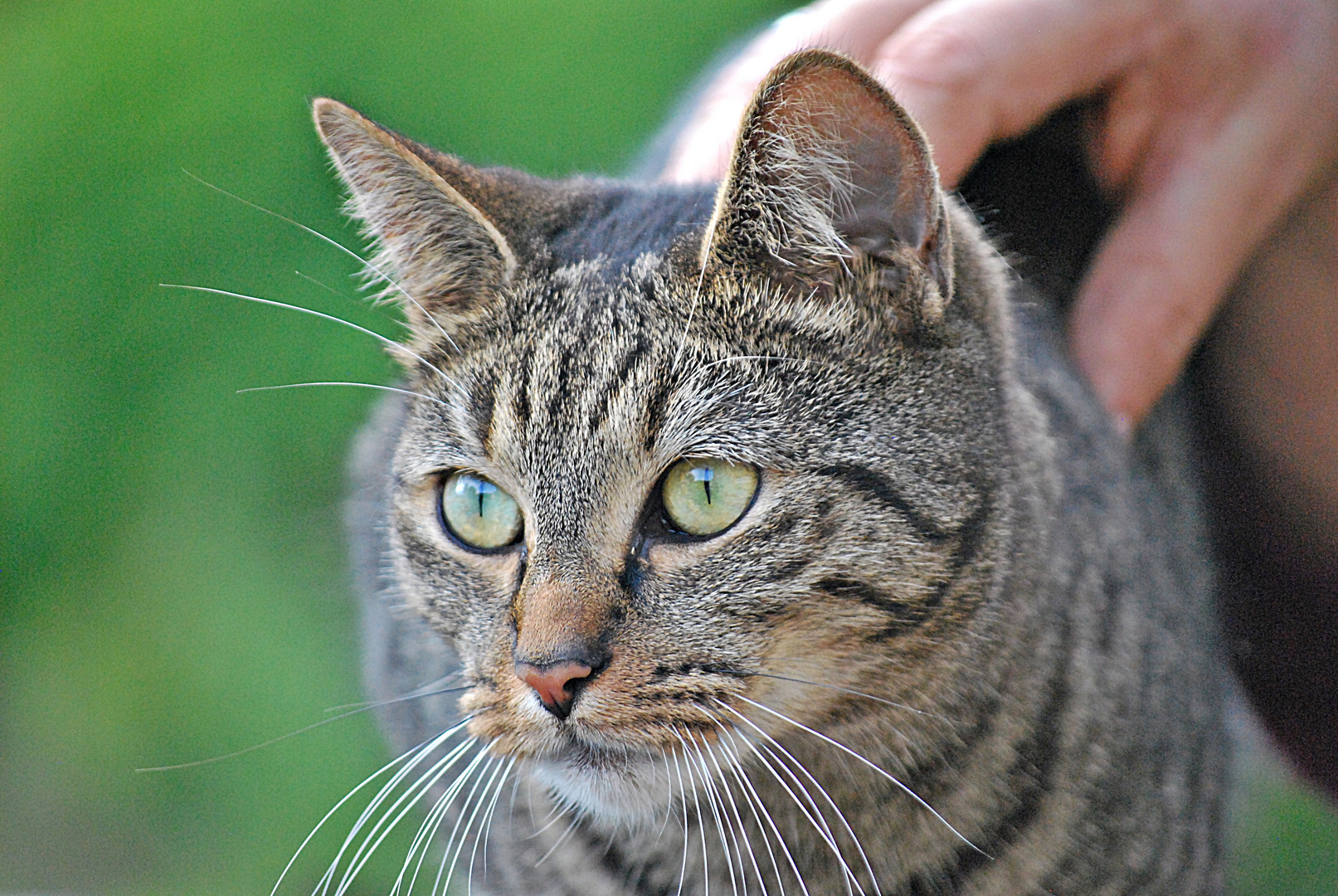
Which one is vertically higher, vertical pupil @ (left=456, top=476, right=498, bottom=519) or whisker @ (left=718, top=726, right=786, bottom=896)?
vertical pupil @ (left=456, top=476, right=498, bottom=519)

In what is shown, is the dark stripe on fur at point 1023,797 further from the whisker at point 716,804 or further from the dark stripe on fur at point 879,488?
the dark stripe on fur at point 879,488

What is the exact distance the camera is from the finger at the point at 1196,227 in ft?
5.73

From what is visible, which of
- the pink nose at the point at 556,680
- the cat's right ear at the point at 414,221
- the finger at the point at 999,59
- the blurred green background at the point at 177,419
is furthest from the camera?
the blurred green background at the point at 177,419

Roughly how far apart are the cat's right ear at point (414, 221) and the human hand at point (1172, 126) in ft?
1.58

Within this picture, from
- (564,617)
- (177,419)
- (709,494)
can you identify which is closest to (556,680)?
(564,617)

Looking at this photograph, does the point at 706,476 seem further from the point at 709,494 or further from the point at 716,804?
the point at 716,804

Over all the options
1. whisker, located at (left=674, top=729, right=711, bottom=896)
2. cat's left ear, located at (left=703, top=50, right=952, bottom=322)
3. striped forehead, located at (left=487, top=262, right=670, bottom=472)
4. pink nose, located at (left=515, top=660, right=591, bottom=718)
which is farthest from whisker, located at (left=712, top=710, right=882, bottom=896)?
cat's left ear, located at (left=703, top=50, right=952, bottom=322)

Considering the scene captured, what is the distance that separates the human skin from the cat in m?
0.30

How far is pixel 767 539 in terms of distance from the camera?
1.15 metres

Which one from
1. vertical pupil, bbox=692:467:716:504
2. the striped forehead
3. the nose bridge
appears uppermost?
the striped forehead

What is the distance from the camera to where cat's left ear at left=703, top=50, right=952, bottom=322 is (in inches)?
44.3

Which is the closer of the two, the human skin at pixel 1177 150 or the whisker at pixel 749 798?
the whisker at pixel 749 798

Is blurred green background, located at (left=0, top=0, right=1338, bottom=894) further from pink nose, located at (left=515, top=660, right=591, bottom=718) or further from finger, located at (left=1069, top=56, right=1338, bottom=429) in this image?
pink nose, located at (left=515, top=660, right=591, bottom=718)

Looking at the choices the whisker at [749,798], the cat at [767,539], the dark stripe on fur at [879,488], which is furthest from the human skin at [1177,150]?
the whisker at [749,798]
